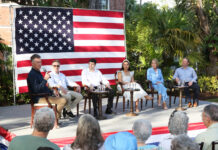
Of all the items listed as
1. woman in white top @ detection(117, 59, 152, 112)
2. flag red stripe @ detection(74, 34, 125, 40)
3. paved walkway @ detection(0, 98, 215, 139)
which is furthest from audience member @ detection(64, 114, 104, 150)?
flag red stripe @ detection(74, 34, 125, 40)

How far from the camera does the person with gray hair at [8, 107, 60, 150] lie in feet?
6.87

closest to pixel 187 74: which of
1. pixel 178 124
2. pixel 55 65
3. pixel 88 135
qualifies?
pixel 55 65

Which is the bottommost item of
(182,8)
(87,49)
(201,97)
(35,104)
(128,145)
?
(201,97)

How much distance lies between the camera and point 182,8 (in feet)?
39.7

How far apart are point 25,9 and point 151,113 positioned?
3833 millimetres

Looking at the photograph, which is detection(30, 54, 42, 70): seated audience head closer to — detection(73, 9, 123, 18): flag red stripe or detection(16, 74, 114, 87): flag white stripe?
detection(16, 74, 114, 87): flag white stripe

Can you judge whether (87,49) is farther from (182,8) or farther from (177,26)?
(182,8)

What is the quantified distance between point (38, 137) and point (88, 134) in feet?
1.34

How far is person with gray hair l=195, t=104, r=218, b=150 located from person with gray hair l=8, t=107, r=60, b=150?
118cm

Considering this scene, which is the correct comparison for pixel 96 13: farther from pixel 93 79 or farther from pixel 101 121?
pixel 101 121

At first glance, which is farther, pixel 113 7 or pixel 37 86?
pixel 113 7

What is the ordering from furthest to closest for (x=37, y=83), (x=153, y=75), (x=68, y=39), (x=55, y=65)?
1. (x=68, y=39)
2. (x=153, y=75)
3. (x=55, y=65)
4. (x=37, y=83)

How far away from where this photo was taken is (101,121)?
18.4 feet

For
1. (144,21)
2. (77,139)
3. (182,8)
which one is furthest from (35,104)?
(182,8)
